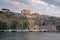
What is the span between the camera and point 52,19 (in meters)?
33.7

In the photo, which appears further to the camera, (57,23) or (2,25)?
(57,23)

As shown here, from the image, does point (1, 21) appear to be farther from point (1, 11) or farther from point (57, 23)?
point (57, 23)

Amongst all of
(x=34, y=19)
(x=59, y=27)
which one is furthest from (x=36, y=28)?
(x=59, y=27)

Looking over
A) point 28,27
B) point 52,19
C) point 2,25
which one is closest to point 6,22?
point 2,25

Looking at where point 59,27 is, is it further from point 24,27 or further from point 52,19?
point 24,27

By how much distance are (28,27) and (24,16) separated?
317cm

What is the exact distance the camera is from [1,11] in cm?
3312

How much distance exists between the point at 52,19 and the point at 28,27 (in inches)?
168

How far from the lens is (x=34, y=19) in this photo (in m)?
34.0

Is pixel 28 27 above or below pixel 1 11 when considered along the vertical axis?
below

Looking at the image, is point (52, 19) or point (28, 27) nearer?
point (28, 27)

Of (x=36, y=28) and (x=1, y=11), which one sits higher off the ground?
(x=1, y=11)

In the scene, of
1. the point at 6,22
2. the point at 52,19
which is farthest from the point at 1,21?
the point at 52,19

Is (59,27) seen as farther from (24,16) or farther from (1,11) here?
(1,11)
